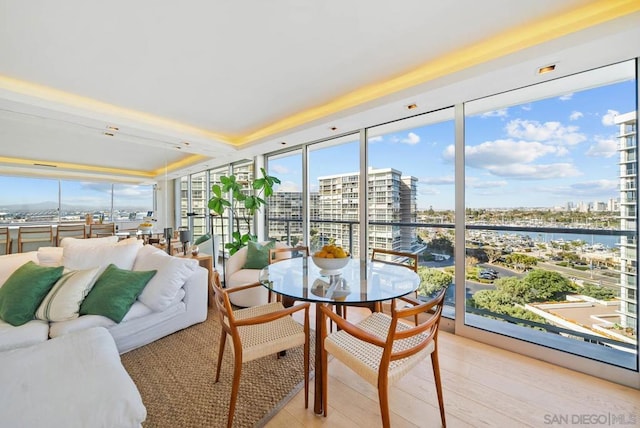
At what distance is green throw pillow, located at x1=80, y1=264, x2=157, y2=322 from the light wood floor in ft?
5.14

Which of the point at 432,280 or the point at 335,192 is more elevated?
the point at 335,192

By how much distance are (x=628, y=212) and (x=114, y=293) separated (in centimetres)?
416

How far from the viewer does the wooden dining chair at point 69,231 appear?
5.08 metres

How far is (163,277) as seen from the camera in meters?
2.37

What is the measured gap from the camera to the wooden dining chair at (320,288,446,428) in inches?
47.6

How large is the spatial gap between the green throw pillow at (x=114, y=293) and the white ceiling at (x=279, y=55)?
6.23 feet

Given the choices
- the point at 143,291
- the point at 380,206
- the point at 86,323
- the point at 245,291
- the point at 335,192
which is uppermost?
the point at 335,192

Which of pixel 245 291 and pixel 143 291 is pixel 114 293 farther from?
pixel 245 291

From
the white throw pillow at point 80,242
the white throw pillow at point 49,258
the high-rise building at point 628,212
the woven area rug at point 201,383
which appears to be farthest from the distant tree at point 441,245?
the white throw pillow at point 49,258

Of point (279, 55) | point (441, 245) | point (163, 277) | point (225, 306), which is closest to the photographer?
point (225, 306)

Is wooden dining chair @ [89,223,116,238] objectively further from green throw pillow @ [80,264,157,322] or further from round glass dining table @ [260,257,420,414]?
round glass dining table @ [260,257,420,414]

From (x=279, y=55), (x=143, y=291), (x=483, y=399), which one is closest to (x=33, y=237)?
(x=143, y=291)

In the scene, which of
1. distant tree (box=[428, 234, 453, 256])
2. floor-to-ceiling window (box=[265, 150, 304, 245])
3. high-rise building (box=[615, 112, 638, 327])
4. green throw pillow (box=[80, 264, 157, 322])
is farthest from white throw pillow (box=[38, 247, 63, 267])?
high-rise building (box=[615, 112, 638, 327])

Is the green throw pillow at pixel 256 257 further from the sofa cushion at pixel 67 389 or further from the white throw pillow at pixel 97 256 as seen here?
the sofa cushion at pixel 67 389
